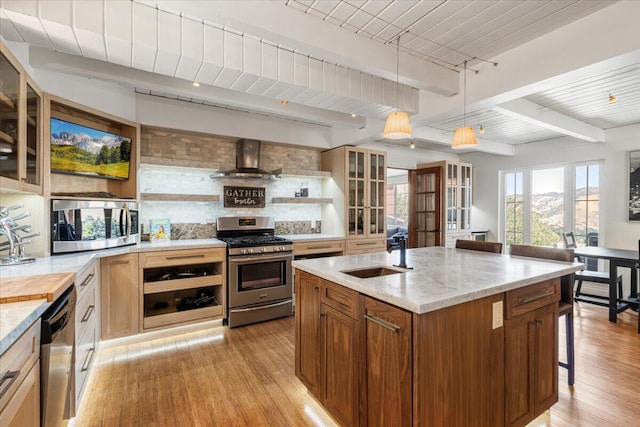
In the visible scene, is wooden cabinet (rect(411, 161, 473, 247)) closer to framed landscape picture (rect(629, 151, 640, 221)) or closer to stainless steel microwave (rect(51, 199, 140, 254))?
framed landscape picture (rect(629, 151, 640, 221))

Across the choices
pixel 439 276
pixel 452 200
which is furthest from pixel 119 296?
pixel 452 200

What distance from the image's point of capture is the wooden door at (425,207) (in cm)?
575

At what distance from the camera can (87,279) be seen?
228cm

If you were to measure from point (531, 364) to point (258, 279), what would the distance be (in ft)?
9.01

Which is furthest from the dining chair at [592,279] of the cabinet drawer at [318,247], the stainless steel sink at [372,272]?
the stainless steel sink at [372,272]

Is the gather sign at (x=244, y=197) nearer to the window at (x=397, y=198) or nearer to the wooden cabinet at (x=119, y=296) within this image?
the wooden cabinet at (x=119, y=296)

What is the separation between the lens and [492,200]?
20.2 feet

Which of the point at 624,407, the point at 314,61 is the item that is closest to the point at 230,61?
the point at 314,61

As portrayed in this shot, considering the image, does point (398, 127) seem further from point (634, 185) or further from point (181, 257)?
point (634, 185)

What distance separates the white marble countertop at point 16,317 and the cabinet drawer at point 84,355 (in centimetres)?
85

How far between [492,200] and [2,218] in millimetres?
7029

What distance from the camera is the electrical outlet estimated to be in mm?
1574

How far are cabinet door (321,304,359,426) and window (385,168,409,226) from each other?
6672 millimetres

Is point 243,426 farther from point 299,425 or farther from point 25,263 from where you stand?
point 25,263
